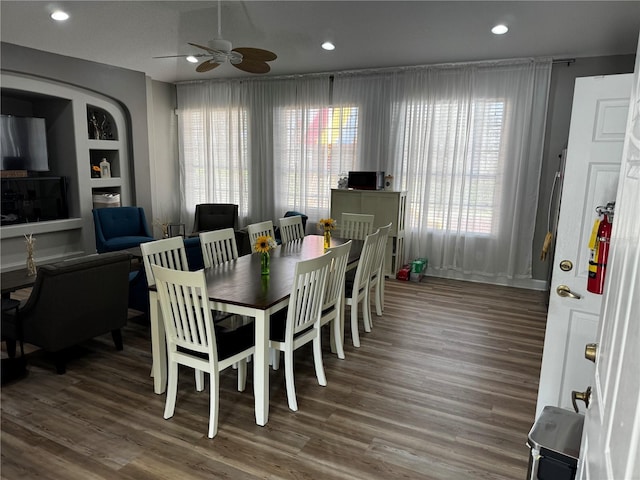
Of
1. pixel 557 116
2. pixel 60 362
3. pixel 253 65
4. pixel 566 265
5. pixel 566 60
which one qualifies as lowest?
pixel 60 362

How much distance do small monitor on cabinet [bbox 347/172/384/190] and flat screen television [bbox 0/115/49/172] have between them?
4.22m

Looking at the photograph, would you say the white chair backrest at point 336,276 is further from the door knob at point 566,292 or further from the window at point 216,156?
the window at point 216,156

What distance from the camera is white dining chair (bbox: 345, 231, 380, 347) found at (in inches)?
140

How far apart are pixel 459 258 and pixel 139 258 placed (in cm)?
408

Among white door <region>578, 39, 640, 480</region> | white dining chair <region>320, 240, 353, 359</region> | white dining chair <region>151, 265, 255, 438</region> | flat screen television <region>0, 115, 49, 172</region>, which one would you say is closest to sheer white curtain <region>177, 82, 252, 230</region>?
flat screen television <region>0, 115, 49, 172</region>

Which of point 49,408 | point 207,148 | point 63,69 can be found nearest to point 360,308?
point 49,408

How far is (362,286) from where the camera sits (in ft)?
12.6

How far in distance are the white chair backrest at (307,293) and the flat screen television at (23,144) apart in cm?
488

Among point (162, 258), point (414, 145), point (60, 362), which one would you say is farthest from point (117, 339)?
point (414, 145)

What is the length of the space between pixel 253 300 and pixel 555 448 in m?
1.65

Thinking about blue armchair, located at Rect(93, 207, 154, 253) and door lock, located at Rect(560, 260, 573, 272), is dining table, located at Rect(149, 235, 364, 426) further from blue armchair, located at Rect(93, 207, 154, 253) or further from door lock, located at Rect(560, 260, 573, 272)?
blue armchair, located at Rect(93, 207, 154, 253)

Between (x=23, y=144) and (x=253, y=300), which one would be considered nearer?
(x=253, y=300)

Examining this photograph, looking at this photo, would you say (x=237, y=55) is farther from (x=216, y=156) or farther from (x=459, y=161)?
(x=216, y=156)

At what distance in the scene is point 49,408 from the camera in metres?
2.70
